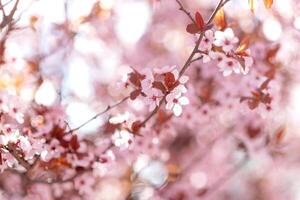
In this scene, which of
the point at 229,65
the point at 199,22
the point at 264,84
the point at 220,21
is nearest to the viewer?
the point at 199,22

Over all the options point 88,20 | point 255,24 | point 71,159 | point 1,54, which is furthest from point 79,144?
point 255,24

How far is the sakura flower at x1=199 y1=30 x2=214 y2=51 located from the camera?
2676 mm

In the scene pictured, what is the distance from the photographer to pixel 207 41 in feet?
8.89

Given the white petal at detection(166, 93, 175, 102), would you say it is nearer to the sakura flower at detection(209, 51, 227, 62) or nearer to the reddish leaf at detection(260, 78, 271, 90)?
the sakura flower at detection(209, 51, 227, 62)

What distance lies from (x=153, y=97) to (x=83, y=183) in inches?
34.8

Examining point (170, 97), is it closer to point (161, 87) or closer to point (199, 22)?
point (161, 87)

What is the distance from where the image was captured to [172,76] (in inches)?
106

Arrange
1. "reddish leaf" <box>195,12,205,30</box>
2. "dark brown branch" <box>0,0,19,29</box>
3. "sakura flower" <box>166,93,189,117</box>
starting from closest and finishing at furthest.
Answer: "reddish leaf" <box>195,12,205,30</box>, "sakura flower" <box>166,93,189,117</box>, "dark brown branch" <box>0,0,19,29</box>

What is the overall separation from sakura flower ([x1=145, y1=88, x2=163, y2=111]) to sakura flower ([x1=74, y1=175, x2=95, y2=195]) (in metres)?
0.79

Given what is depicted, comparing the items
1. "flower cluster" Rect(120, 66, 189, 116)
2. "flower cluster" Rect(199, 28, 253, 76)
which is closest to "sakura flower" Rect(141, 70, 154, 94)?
"flower cluster" Rect(120, 66, 189, 116)

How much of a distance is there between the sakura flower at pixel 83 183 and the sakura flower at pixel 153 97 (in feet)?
2.58

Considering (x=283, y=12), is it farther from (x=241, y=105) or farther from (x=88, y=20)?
(x=88, y=20)

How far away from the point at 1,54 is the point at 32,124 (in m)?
0.43

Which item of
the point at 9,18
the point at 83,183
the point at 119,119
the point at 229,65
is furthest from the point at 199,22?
the point at 83,183
